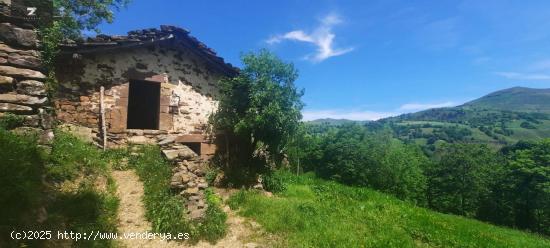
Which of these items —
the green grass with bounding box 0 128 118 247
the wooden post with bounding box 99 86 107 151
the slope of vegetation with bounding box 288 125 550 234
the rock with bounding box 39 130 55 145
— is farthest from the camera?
the slope of vegetation with bounding box 288 125 550 234

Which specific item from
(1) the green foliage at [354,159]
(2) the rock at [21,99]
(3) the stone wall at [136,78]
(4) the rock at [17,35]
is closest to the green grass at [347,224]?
(3) the stone wall at [136,78]

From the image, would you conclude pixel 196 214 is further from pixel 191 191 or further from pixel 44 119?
pixel 44 119

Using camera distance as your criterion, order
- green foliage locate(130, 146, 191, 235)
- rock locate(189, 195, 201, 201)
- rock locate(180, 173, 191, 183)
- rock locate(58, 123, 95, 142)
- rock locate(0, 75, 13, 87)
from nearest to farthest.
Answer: rock locate(0, 75, 13, 87) < green foliage locate(130, 146, 191, 235) < rock locate(189, 195, 201, 201) < rock locate(180, 173, 191, 183) < rock locate(58, 123, 95, 142)

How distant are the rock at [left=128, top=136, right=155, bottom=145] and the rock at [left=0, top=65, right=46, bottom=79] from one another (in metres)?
5.42

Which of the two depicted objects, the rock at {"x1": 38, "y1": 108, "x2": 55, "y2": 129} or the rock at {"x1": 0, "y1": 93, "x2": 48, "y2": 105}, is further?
the rock at {"x1": 38, "y1": 108, "x2": 55, "y2": 129}

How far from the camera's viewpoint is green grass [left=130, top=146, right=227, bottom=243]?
7445mm

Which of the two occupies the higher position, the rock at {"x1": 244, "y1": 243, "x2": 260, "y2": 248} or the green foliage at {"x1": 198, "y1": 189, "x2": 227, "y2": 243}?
the green foliage at {"x1": 198, "y1": 189, "x2": 227, "y2": 243}

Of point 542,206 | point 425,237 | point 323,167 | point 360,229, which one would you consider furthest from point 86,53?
point 542,206

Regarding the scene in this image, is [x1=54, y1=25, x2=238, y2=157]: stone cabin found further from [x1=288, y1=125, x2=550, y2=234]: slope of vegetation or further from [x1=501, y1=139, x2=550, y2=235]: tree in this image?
[x1=501, y1=139, x2=550, y2=235]: tree

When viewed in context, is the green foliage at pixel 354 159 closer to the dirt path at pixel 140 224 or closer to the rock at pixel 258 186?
the rock at pixel 258 186

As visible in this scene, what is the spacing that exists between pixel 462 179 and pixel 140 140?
136ft

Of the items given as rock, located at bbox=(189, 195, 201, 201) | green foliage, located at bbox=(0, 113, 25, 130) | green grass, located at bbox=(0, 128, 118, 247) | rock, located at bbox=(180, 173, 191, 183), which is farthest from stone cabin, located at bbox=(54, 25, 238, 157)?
green foliage, located at bbox=(0, 113, 25, 130)

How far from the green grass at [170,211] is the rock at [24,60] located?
3.90 m

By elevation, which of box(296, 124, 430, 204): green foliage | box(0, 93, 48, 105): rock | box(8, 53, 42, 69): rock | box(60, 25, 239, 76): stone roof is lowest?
box(296, 124, 430, 204): green foliage
